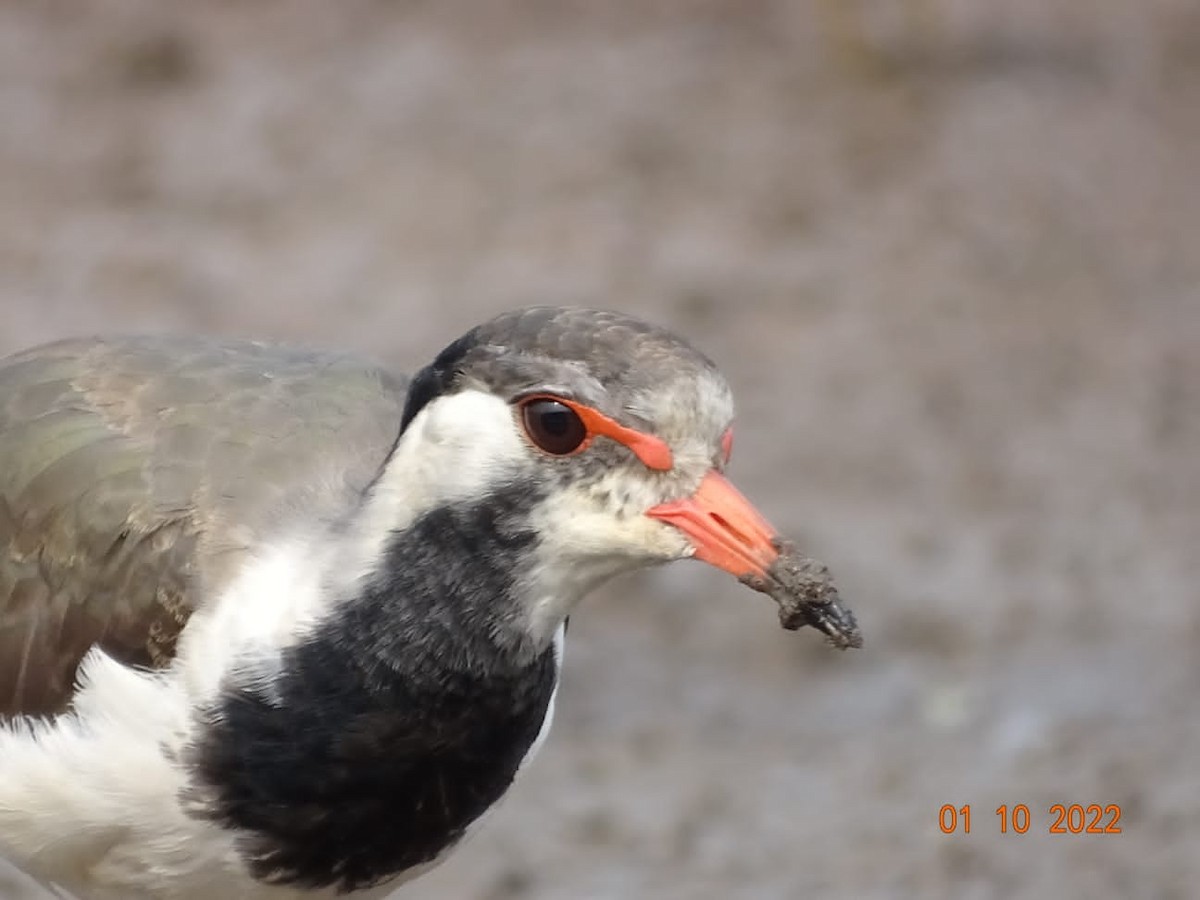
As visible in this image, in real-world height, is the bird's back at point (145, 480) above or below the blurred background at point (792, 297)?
below

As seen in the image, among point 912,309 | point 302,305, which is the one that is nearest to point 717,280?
point 912,309

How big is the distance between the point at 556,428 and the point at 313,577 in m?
0.65

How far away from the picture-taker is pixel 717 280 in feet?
26.9

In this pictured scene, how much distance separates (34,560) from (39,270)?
4526 mm

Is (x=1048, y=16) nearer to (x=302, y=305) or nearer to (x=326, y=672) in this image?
(x=302, y=305)

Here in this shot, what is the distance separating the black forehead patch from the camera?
10.2 ft

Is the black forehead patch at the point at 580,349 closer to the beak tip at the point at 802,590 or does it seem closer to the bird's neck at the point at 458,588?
the bird's neck at the point at 458,588

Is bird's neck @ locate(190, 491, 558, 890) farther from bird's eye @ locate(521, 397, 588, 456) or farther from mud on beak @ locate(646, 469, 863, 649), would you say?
mud on beak @ locate(646, 469, 863, 649)

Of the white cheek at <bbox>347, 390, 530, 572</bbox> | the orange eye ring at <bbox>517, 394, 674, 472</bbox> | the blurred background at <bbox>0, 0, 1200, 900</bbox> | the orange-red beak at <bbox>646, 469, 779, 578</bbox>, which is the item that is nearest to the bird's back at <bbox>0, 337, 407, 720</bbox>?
the white cheek at <bbox>347, 390, 530, 572</bbox>

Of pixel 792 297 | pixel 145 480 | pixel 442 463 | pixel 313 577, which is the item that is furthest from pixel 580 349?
pixel 792 297

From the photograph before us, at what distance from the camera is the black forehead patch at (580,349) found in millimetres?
3102
